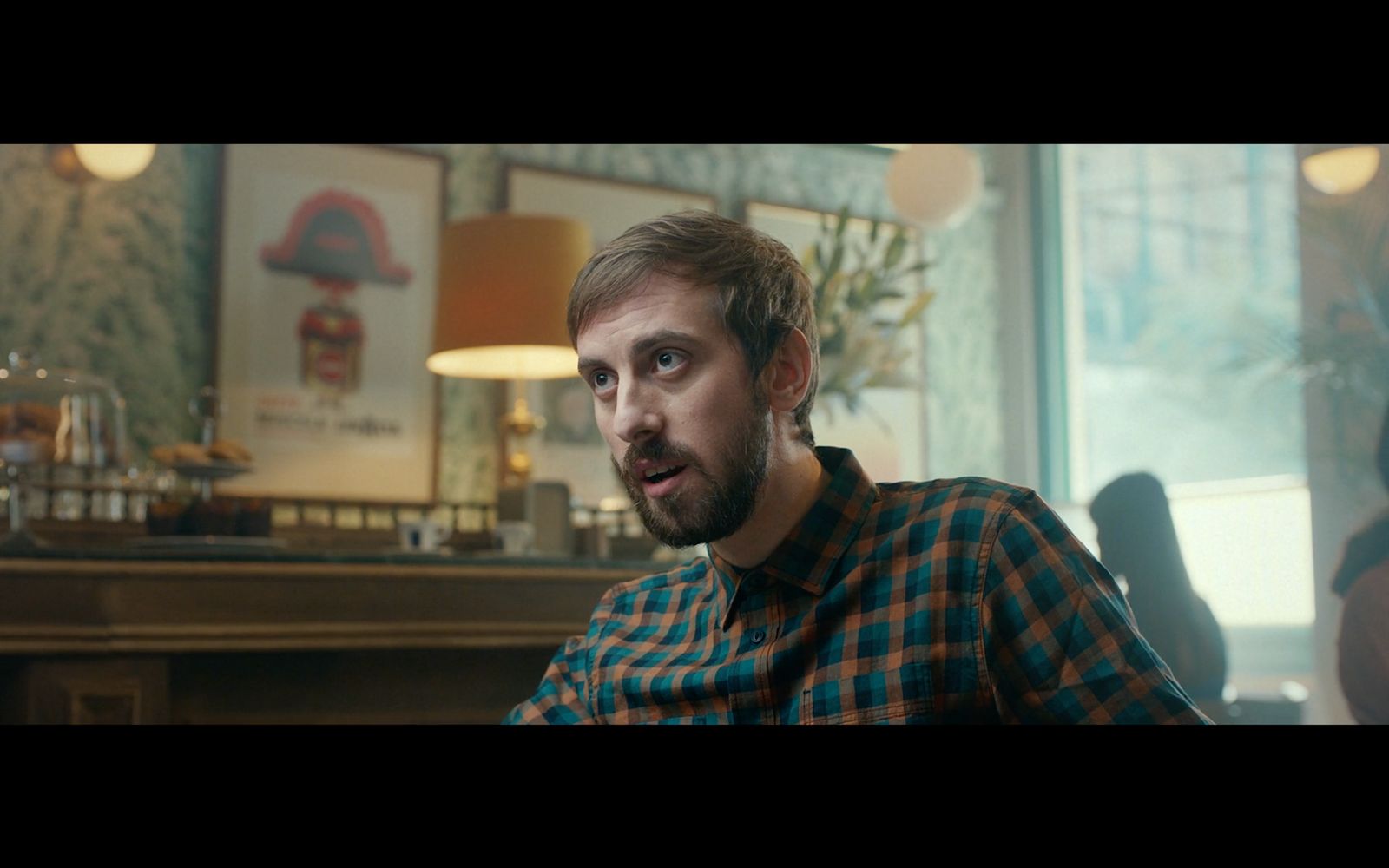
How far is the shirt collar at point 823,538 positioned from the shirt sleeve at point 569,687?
0.20 meters

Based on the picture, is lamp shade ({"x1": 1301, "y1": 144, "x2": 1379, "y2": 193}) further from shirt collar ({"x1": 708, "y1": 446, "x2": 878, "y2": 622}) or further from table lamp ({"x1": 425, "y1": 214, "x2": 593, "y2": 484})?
table lamp ({"x1": 425, "y1": 214, "x2": 593, "y2": 484})

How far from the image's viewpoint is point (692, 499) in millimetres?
1100

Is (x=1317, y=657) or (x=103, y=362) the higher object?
(x=103, y=362)

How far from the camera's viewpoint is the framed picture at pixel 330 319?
357cm

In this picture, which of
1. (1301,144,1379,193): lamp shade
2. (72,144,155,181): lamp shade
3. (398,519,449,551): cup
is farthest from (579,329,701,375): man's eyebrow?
(72,144,155,181): lamp shade

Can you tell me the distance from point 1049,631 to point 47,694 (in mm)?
1742

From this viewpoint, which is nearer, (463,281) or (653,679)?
(653,679)

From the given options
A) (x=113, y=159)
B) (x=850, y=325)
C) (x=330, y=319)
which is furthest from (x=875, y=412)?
(x=113, y=159)

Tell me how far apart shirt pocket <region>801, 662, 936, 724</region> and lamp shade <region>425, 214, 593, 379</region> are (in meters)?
1.86

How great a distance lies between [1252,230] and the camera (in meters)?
4.78

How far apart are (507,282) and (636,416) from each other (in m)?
1.86
